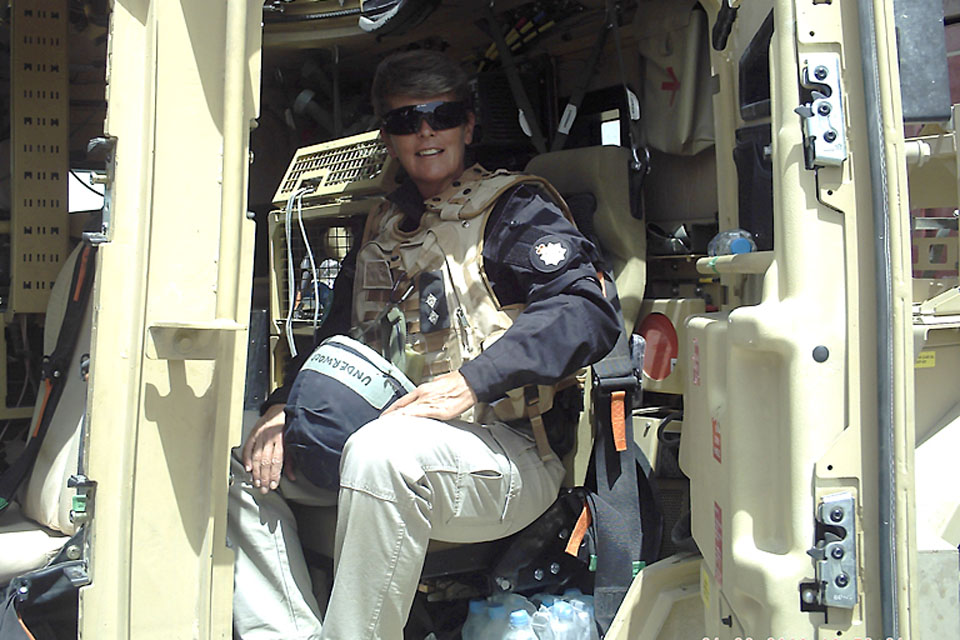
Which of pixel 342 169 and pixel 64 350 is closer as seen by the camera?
pixel 64 350

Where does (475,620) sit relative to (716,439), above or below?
below

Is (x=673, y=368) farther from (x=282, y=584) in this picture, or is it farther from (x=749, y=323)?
(x=282, y=584)

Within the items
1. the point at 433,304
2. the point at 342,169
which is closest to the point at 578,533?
the point at 433,304

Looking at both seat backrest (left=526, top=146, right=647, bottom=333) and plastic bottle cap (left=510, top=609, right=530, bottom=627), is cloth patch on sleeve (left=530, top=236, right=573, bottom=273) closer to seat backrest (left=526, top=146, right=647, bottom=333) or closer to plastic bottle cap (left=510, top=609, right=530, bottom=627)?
seat backrest (left=526, top=146, right=647, bottom=333)

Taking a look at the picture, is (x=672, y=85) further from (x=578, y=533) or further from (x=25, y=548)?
(x=25, y=548)

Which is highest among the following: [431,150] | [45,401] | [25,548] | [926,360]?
[431,150]

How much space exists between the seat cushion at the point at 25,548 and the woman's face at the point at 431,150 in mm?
1312

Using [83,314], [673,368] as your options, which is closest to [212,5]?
[83,314]

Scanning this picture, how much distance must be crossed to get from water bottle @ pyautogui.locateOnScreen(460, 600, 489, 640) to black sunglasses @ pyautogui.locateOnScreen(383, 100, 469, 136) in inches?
49.9

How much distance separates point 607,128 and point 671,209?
1.26 feet

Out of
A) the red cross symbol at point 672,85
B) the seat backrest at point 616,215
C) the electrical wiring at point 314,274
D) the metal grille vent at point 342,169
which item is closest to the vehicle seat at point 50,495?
the electrical wiring at point 314,274

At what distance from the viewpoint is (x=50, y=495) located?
2043 mm

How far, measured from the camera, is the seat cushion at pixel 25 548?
190 centimetres

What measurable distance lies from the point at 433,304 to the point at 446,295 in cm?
4
